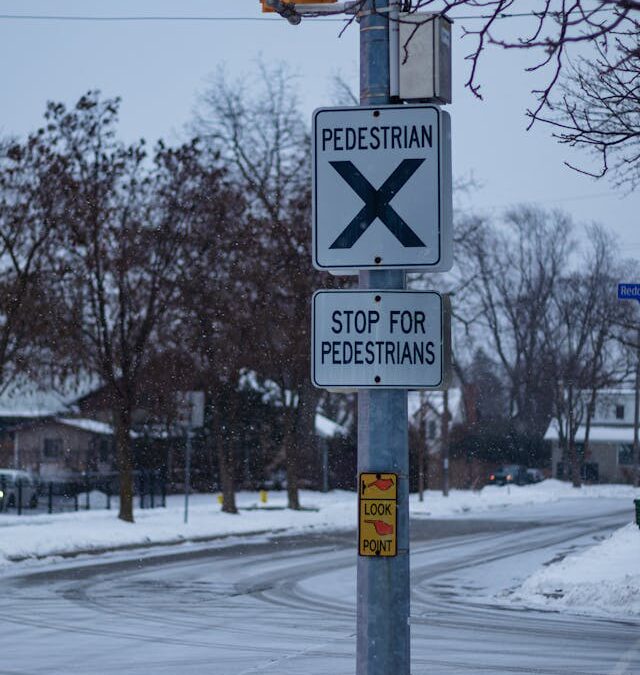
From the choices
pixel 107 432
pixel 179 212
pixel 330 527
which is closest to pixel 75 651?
pixel 179 212

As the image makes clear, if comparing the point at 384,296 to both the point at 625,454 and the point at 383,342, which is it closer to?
the point at 383,342

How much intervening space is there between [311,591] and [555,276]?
65.3 meters

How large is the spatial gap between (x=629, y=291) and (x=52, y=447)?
49.5 m

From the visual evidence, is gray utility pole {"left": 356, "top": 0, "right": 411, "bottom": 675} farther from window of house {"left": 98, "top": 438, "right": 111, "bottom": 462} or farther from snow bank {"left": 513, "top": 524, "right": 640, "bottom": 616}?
window of house {"left": 98, "top": 438, "right": 111, "bottom": 462}

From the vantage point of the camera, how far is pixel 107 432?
5841cm

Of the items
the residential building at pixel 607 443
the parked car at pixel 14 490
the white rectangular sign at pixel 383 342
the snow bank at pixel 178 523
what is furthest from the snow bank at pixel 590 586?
the residential building at pixel 607 443

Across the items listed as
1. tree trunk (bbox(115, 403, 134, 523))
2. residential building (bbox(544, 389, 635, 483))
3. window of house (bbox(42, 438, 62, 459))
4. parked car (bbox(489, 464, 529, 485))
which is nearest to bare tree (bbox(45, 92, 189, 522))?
tree trunk (bbox(115, 403, 134, 523))

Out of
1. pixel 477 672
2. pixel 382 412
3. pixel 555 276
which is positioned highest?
pixel 555 276

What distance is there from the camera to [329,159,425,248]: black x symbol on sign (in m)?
5.03

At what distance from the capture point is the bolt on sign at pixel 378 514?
490 cm

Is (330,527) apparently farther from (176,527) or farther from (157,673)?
(157,673)

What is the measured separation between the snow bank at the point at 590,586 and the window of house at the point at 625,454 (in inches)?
2713

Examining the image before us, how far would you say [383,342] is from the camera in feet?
16.4

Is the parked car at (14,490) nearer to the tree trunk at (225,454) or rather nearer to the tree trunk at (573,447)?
the tree trunk at (225,454)
